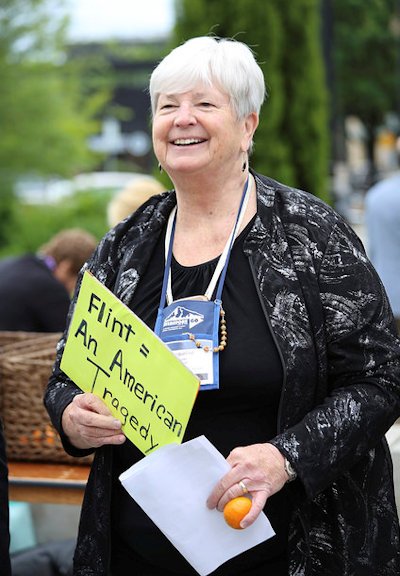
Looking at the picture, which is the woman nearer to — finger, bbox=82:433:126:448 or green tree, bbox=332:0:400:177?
finger, bbox=82:433:126:448

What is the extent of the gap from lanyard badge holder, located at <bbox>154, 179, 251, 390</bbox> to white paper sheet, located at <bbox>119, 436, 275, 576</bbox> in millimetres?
179

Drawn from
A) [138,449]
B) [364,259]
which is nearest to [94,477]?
[138,449]

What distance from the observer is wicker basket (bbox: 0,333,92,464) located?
347 cm

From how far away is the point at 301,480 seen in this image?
80.7 inches

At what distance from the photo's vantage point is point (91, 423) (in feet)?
7.20

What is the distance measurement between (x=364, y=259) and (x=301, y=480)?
0.52m

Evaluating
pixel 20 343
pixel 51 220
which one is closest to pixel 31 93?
Answer: pixel 51 220

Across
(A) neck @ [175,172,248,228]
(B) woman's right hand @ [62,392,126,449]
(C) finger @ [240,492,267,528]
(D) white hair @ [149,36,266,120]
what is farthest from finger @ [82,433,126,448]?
(D) white hair @ [149,36,266,120]

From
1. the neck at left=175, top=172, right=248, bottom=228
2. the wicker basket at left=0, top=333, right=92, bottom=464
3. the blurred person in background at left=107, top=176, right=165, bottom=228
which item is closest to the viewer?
the neck at left=175, top=172, right=248, bottom=228

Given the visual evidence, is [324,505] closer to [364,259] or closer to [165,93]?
[364,259]

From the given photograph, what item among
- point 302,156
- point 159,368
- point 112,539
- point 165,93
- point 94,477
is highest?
point 165,93

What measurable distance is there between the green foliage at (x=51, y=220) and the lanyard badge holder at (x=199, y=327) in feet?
35.1

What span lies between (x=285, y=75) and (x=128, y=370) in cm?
605

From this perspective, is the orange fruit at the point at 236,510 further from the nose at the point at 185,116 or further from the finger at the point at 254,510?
the nose at the point at 185,116
